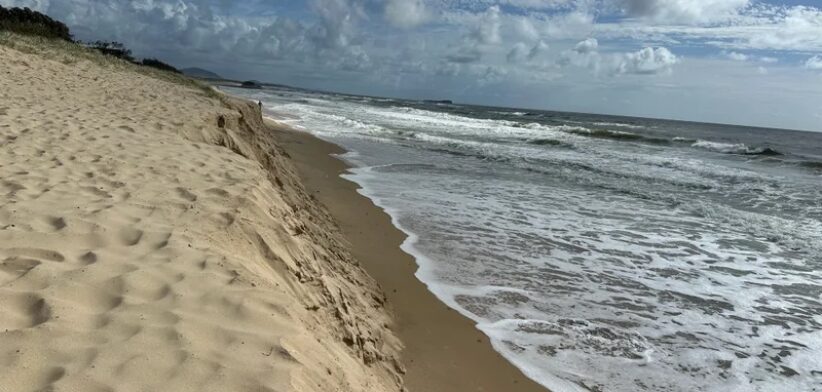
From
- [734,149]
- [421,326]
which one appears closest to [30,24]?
[421,326]

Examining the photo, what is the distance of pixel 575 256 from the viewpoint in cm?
702

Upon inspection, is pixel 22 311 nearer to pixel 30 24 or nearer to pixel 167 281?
pixel 167 281

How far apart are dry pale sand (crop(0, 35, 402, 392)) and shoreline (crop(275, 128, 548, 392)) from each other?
0.84 feet

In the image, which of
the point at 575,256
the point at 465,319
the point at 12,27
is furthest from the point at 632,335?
the point at 12,27

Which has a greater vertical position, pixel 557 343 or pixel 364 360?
pixel 364 360

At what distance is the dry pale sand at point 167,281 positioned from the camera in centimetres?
211

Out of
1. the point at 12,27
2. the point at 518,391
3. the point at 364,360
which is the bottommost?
the point at 518,391

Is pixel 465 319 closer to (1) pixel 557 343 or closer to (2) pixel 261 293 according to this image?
(1) pixel 557 343

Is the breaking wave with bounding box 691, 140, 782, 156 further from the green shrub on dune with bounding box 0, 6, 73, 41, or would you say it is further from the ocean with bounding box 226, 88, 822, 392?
the green shrub on dune with bounding box 0, 6, 73, 41

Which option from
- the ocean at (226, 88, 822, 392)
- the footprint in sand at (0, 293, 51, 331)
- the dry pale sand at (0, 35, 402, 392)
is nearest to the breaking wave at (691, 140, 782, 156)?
the ocean at (226, 88, 822, 392)

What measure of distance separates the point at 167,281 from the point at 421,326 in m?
2.39

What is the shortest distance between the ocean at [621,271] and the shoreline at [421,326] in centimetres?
15

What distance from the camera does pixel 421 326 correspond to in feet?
15.3

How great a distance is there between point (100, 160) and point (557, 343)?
15.1ft
